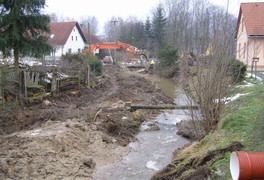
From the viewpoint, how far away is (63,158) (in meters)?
8.84

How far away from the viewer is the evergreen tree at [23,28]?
14.7 m

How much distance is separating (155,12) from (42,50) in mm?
54498

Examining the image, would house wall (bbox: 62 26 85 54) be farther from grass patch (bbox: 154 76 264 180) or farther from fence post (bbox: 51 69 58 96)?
grass patch (bbox: 154 76 264 180)

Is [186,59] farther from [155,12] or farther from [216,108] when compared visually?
[155,12]

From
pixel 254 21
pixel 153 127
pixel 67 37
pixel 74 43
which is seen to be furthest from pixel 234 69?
pixel 74 43

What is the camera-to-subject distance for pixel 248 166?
4266mm

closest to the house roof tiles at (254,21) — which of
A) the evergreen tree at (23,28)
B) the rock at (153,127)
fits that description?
the rock at (153,127)

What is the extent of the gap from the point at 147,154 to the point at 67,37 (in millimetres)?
42214

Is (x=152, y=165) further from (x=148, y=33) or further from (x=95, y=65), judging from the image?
(x=148, y=33)

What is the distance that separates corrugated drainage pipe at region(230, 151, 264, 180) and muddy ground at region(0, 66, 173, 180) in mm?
4885

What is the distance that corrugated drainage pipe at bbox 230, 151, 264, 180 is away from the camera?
426 centimetres

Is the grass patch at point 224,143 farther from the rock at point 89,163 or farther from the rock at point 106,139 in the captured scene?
the rock at point 106,139

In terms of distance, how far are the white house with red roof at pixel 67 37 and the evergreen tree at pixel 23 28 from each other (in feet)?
108

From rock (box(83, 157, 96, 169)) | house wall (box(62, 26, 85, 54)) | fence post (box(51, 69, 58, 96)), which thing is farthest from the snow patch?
house wall (box(62, 26, 85, 54))
